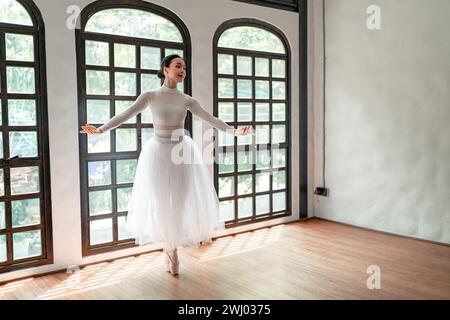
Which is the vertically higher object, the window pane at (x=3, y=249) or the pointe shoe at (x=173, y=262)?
the window pane at (x=3, y=249)

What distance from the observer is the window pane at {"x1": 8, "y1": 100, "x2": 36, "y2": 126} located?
11.1ft

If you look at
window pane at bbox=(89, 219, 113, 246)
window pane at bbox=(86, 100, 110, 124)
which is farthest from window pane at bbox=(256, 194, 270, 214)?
window pane at bbox=(86, 100, 110, 124)

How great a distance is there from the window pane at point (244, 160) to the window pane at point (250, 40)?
1110mm

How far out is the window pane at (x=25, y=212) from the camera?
3469 millimetres

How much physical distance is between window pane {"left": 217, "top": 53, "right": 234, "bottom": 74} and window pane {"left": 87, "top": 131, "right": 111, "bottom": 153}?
1.37 m

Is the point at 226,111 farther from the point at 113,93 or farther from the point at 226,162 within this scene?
the point at 113,93

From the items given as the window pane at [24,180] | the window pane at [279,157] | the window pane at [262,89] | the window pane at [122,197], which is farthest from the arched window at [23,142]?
the window pane at [279,157]

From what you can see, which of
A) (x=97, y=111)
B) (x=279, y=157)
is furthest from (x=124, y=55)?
(x=279, y=157)

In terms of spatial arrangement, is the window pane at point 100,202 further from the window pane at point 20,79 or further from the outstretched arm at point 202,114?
the outstretched arm at point 202,114

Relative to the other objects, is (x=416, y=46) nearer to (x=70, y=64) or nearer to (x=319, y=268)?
(x=319, y=268)

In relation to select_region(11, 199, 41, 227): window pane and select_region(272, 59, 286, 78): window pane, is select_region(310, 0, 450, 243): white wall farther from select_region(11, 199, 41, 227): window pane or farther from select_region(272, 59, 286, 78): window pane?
select_region(11, 199, 41, 227): window pane

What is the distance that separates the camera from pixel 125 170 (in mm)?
3992

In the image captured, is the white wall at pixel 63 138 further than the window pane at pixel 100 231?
No
